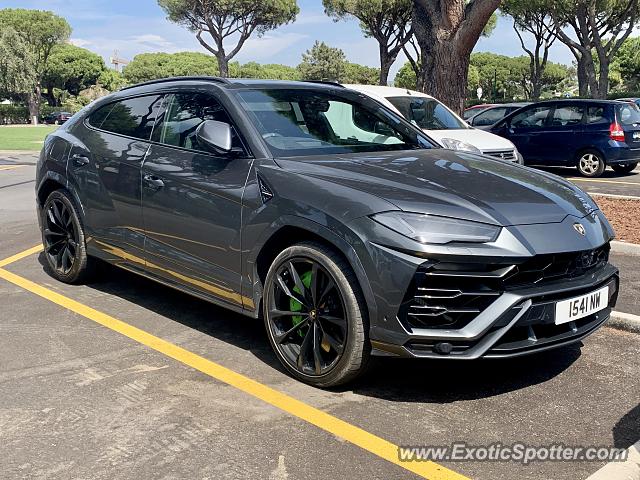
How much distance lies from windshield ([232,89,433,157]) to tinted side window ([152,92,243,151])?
0.20 m

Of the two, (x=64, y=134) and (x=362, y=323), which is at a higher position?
(x=64, y=134)

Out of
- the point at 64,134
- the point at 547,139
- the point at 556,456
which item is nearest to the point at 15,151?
the point at 547,139

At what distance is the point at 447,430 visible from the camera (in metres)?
3.27

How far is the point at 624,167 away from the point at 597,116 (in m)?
1.32

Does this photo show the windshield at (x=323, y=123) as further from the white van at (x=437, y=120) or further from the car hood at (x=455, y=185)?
the white van at (x=437, y=120)

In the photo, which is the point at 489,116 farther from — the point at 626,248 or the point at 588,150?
the point at 626,248

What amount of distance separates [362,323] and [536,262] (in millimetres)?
878

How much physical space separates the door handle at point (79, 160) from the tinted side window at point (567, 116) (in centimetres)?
1135

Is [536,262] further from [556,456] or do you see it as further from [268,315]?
[268,315]

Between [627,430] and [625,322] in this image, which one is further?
[625,322]

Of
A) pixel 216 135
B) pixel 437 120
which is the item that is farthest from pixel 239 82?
pixel 437 120

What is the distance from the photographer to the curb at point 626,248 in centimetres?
656

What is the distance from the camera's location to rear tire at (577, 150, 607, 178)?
13875 millimetres

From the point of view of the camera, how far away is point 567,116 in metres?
14.4
